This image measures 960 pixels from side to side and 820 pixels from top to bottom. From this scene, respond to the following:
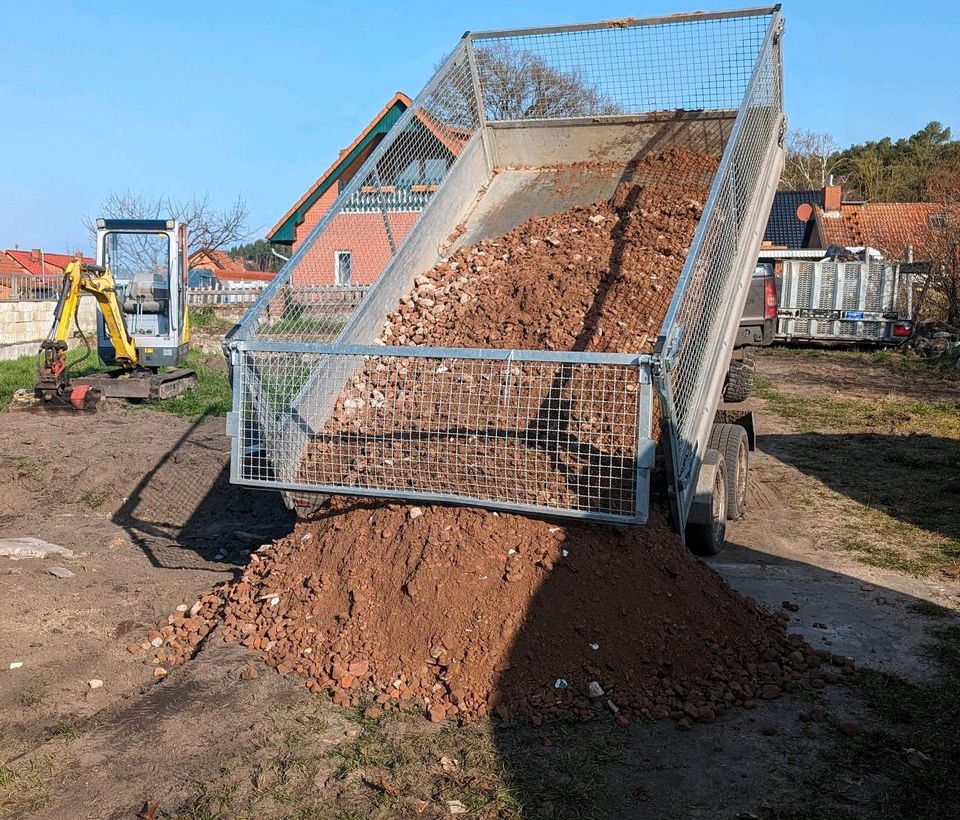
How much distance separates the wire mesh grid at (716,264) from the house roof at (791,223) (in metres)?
31.9

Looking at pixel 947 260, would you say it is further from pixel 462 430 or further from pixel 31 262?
pixel 31 262

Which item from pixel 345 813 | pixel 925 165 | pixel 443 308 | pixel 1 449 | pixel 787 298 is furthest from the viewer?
pixel 925 165

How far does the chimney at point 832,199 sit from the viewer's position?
37656 millimetres

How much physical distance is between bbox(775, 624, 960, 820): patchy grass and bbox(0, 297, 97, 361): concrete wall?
19633mm

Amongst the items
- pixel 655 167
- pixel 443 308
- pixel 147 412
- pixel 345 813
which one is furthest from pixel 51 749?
pixel 147 412

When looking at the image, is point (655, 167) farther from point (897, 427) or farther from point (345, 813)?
point (897, 427)

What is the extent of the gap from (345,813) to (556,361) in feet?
6.78

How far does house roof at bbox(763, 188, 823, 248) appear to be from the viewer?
37.8 meters

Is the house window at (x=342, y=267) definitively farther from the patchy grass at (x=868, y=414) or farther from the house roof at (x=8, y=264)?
the house roof at (x=8, y=264)

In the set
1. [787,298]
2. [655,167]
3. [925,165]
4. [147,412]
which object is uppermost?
[925,165]

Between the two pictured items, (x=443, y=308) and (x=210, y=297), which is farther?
(x=210, y=297)

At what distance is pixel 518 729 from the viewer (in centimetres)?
418

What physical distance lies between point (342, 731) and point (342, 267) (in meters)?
3.69

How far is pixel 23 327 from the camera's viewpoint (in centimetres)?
2212
